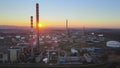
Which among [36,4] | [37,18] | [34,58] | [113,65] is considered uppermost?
[36,4]

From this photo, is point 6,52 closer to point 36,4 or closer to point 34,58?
point 34,58

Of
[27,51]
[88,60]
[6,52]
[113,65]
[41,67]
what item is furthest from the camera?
[27,51]

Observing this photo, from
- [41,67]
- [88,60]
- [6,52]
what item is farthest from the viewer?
[6,52]

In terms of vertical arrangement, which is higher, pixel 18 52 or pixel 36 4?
pixel 36 4

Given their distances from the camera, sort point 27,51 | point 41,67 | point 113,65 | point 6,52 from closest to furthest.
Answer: point 113,65, point 41,67, point 6,52, point 27,51

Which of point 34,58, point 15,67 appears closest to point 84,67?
point 15,67

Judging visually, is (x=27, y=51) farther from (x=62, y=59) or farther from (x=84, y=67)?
(x=84, y=67)

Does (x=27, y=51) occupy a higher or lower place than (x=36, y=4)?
lower

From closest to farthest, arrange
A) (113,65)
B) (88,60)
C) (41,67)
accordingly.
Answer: (113,65)
(41,67)
(88,60)

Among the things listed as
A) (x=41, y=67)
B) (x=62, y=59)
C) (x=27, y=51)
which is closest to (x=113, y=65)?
(x=41, y=67)

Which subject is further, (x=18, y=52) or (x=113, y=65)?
(x=18, y=52)
